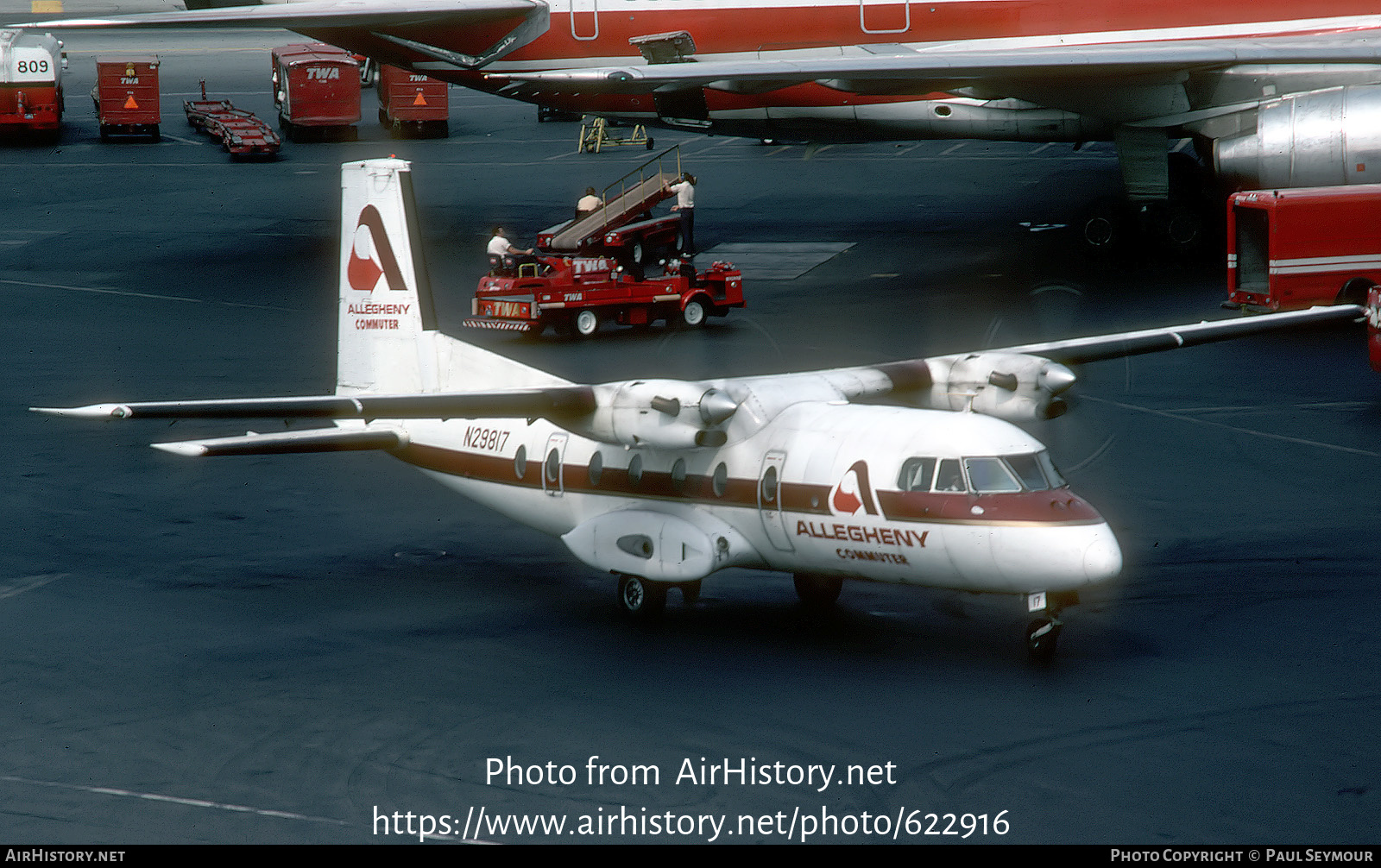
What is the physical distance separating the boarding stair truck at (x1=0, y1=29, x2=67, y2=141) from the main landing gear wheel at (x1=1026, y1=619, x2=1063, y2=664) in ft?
191

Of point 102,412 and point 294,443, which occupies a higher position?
point 102,412

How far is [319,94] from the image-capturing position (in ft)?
217

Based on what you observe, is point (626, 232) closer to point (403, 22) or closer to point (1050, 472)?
point (403, 22)

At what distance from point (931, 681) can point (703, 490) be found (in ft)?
12.4

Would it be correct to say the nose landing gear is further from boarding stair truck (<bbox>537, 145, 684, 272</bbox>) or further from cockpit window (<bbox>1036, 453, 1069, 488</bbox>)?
boarding stair truck (<bbox>537, 145, 684, 272</bbox>)

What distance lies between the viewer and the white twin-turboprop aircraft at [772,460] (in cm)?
1773

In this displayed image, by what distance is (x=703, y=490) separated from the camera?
19.8 metres

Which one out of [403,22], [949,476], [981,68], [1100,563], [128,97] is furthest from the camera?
[128,97]

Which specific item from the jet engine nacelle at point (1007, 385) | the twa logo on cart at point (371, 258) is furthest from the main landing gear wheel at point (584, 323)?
the jet engine nacelle at point (1007, 385)

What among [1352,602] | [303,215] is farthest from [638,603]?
[303,215]

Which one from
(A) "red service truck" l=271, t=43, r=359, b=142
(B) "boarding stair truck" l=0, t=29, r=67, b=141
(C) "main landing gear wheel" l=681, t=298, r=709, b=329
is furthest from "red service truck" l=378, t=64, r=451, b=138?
(C) "main landing gear wheel" l=681, t=298, r=709, b=329

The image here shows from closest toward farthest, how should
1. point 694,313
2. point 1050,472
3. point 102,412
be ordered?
1. point 102,412
2. point 1050,472
3. point 694,313

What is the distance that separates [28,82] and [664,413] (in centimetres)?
5539

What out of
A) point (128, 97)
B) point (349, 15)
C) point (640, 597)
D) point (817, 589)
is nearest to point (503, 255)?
point (349, 15)
